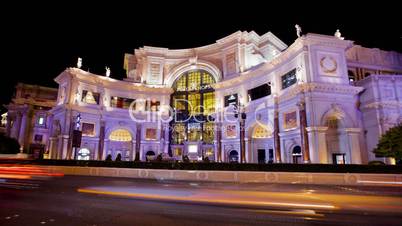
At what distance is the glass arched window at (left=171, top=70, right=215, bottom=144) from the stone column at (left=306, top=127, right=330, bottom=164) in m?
20.2

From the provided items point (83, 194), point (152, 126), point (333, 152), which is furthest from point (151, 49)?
point (83, 194)

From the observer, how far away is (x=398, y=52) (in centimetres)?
4078

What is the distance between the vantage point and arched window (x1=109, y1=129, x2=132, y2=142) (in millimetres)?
43719

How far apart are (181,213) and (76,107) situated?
37764 millimetres

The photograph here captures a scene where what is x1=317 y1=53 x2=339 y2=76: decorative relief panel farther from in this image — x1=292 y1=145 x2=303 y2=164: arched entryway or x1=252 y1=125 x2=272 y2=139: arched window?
x1=252 y1=125 x2=272 y2=139: arched window

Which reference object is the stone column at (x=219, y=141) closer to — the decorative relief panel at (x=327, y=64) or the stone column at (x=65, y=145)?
the decorative relief panel at (x=327, y=64)

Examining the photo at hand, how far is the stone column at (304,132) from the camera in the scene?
2770 cm

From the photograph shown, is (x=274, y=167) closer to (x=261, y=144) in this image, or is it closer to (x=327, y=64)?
(x=327, y=64)

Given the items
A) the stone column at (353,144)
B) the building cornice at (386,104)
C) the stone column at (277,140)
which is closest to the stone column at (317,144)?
the stone column at (353,144)

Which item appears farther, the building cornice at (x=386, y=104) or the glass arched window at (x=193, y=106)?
the glass arched window at (x=193, y=106)

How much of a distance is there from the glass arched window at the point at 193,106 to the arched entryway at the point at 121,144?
8264 millimetres

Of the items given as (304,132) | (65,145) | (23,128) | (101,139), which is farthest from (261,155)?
(23,128)

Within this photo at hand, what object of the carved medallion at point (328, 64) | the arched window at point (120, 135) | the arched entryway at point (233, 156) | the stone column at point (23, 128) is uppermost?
the carved medallion at point (328, 64)

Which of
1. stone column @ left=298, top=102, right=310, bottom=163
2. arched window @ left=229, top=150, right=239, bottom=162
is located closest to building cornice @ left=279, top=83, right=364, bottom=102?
stone column @ left=298, top=102, right=310, bottom=163
